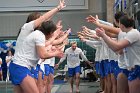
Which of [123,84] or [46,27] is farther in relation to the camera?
[123,84]

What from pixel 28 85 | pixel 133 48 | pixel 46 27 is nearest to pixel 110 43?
pixel 133 48

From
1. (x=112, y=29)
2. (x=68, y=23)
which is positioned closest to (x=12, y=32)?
(x=68, y=23)

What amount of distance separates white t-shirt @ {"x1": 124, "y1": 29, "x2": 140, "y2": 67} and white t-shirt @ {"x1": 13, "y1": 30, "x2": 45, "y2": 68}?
121 cm

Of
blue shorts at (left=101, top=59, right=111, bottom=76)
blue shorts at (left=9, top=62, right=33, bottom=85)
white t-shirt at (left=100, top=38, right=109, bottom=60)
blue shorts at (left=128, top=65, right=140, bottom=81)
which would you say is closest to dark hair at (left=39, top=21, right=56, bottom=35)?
blue shorts at (left=9, top=62, right=33, bottom=85)

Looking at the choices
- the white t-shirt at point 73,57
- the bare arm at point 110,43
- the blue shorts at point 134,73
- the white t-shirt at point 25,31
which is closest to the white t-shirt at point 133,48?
the blue shorts at point 134,73

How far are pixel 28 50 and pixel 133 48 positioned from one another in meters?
1.48

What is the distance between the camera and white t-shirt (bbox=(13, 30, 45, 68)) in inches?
201

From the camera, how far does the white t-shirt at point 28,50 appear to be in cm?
511

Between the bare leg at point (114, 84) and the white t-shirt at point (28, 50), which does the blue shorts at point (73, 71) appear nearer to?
the bare leg at point (114, 84)

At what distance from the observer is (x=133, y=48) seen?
16.9ft

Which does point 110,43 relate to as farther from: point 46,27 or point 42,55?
point 46,27

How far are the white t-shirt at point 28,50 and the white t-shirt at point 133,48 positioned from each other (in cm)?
121

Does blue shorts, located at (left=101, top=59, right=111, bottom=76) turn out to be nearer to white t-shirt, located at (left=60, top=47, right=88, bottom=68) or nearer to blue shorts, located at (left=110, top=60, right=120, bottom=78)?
blue shorts, located at (left=110, top=60, right=120, bottom=78)

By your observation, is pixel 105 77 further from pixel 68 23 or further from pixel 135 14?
pixel 68 23
